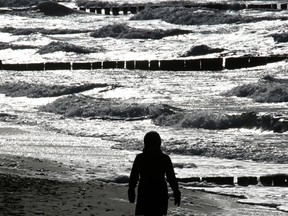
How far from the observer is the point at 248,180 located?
51.7 feet

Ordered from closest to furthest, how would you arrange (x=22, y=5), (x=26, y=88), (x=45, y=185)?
1. (x=45, y=185)
2. (x=26, y=88)
3. (x=22, y=5)

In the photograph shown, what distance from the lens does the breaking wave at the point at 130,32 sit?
4825 cm

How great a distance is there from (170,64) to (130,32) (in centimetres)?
1174

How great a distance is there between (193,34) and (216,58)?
33.2ft

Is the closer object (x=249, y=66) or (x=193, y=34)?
(x=249, y=66)

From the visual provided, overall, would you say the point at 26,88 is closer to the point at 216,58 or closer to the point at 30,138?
the point at 216,58

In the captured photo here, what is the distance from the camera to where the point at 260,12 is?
54.3 m

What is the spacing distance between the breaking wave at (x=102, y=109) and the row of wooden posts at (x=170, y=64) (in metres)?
7.62

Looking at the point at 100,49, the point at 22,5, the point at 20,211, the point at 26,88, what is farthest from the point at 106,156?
the point at 22,5

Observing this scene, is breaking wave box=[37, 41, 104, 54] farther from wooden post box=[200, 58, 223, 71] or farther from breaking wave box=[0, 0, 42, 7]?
breaking wave box=[0, 0, 42, 7]

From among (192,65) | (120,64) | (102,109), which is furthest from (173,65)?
(102,109)

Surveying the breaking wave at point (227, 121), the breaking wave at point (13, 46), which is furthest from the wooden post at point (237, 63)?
the breaking wave at point (13, 46)

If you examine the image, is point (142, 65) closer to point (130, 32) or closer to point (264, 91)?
point (264, 91)

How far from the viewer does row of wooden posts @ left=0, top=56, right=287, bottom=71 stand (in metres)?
36.3
